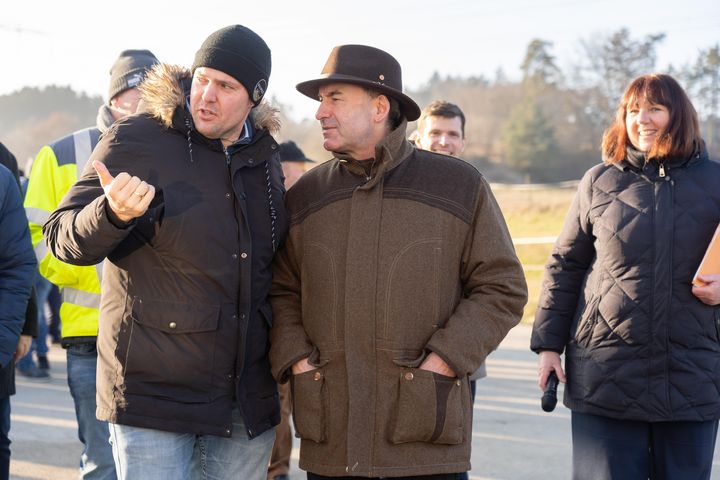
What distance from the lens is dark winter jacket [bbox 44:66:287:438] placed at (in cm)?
285

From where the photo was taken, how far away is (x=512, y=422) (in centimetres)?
668

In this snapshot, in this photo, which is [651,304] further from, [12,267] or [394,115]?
[12,267]

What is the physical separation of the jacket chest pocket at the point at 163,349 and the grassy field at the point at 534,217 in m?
10.2

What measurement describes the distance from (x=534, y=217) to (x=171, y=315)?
2370cm

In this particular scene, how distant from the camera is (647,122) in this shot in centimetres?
372

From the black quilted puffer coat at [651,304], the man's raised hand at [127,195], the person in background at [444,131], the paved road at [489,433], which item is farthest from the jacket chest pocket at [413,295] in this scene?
the paved road at [489,433]

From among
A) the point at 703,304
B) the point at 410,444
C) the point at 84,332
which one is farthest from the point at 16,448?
the point at 703,304

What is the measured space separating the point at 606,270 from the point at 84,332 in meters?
2.33


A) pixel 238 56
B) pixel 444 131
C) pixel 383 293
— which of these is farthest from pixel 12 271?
pixel 444 131

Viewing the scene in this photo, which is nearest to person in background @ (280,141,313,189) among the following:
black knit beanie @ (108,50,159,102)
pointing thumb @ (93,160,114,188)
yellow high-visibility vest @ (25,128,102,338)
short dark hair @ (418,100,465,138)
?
short dark hair @ (418,100,465,138)

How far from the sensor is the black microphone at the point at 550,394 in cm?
366

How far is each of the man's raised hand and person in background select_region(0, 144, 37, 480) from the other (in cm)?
137

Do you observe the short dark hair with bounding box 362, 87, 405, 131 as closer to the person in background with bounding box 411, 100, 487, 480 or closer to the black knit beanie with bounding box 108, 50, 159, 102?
the black knit beanie with bounding box 108, 50, 159, 102

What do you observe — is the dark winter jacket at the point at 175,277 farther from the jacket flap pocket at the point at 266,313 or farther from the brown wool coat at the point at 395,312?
the brown wool coat at the point at 395,312
